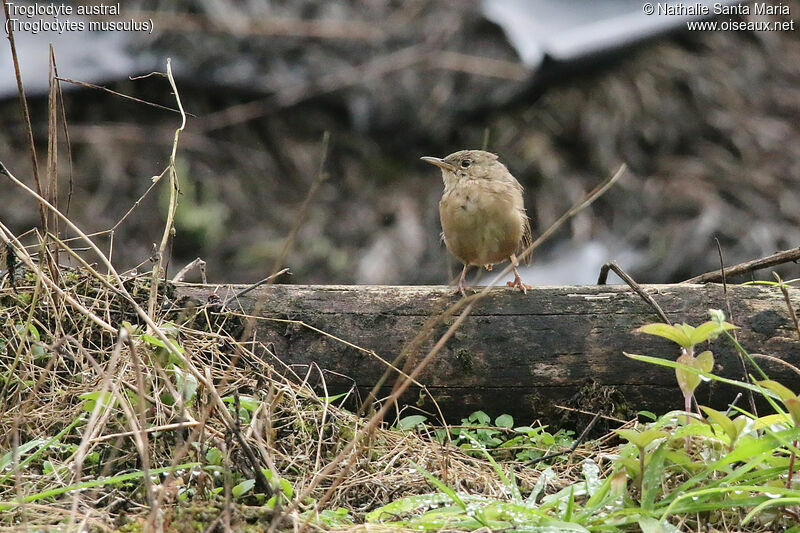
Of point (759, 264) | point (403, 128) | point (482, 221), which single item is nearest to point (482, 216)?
A: point (482, 221)

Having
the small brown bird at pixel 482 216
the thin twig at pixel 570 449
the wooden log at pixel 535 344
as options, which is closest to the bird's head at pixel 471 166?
the small brown bird at pixel 482 216

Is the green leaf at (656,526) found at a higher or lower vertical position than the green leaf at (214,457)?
lower

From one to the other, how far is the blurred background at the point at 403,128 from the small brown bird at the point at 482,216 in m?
2.24

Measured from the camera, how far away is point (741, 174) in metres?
7.01

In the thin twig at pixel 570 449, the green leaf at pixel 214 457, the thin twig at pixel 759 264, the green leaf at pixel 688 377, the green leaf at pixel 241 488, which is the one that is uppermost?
the thin twig at pixel 759 264

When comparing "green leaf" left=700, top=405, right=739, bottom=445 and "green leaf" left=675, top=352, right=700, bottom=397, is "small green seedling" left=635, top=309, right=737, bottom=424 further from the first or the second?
"green leaf" left=700, top=405, right=739, bottom=445

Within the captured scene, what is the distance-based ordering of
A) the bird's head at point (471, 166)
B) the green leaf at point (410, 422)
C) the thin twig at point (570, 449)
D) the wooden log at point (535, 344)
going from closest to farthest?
1. the thin twig at point (570, 449)
2. the green leaf at point (410, 422)
3. the wooden log at point (535, 344)
4. the bird's head at point (471, 166)

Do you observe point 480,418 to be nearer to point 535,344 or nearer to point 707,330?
point 535,344

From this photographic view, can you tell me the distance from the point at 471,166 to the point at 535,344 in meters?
1.40

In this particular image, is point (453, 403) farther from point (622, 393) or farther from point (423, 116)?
point (423, 116)

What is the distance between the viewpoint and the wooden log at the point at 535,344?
3023mm

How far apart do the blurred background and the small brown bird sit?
7.35 ft

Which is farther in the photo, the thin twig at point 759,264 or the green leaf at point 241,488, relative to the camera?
the thin twig at point 759,264

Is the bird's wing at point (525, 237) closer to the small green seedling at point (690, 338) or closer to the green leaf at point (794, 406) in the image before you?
the small green seedling at point (690, 338)
